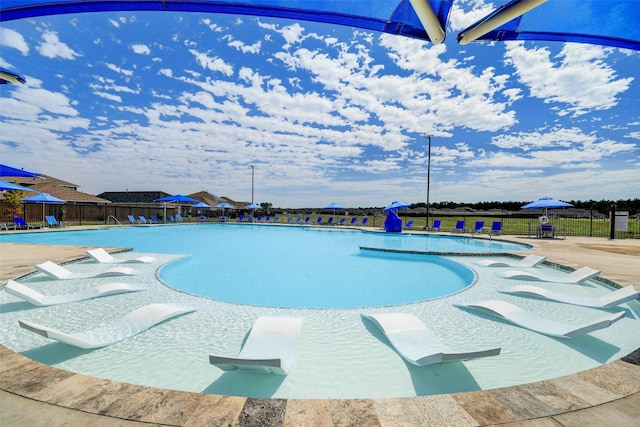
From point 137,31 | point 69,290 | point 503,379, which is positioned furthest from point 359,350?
point 137,31

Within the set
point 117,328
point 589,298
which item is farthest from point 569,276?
point 117,328

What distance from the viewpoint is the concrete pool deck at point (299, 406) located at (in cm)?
156

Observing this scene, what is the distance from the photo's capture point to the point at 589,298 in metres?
4.55

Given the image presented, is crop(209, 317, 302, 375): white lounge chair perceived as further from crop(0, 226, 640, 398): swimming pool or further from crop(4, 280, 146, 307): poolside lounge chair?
crop(4, 280, 146, 307): poolside lounge chair

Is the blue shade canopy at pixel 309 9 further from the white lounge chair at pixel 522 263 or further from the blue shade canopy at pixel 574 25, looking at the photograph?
the white lounge chair at pixel 522 263

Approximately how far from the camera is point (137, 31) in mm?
8984

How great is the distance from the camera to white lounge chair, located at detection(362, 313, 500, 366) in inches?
91.8

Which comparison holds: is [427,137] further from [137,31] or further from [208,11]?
[208,11]

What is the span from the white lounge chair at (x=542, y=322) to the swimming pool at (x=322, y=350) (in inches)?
4.2

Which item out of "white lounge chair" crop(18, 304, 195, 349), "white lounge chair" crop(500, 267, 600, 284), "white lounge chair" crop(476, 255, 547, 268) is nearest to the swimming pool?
"white lounge chair" crop(18, 304, 195, 349)

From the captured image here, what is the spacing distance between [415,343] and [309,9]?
10.3 ft

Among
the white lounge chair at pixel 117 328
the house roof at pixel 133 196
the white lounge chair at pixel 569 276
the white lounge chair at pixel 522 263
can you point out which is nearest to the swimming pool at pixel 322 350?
the white lounge chair at pixel 117 328

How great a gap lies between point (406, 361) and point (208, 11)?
3370 mm

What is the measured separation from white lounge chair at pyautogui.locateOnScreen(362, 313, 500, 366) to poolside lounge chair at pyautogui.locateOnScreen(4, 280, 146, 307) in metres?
3.92
